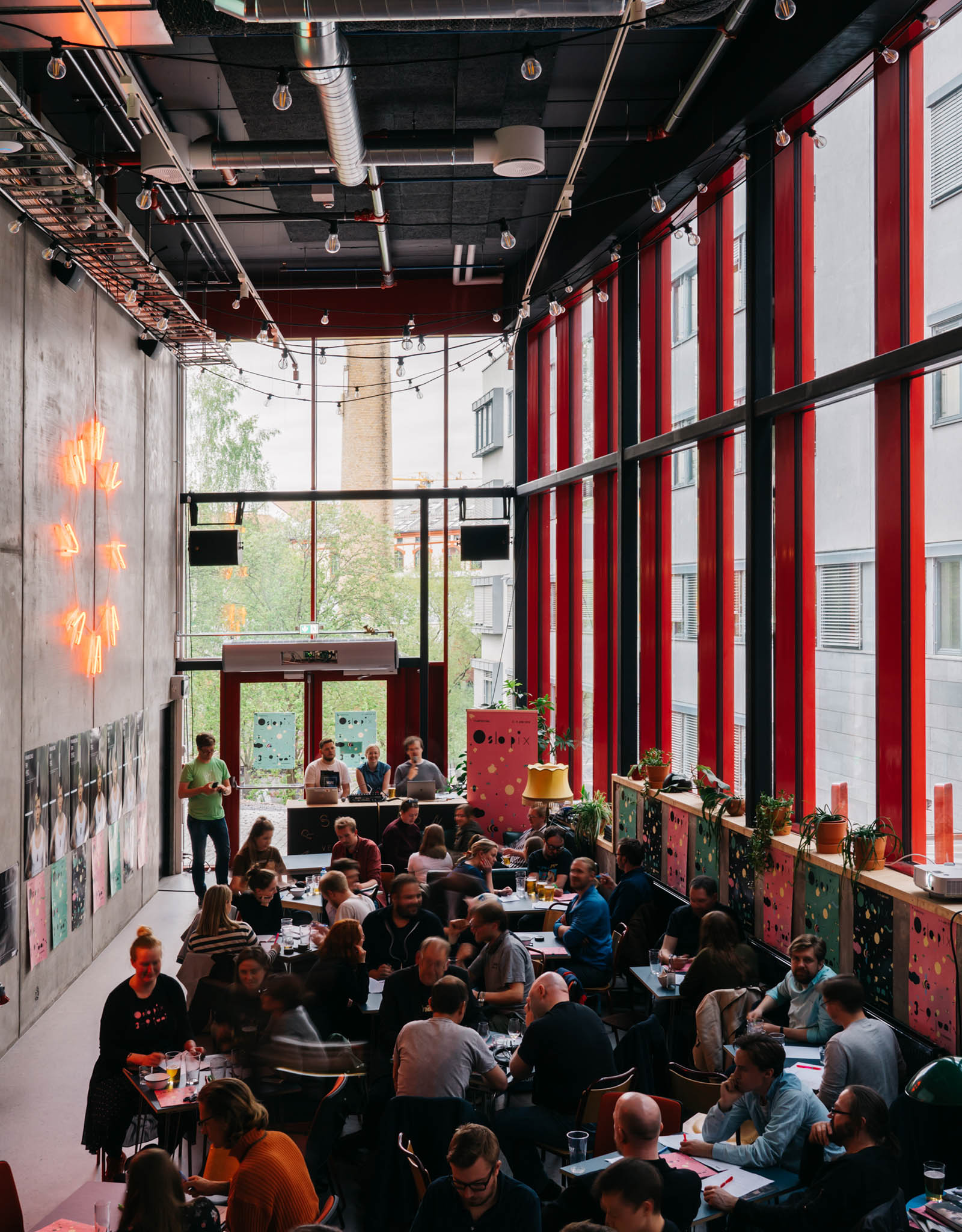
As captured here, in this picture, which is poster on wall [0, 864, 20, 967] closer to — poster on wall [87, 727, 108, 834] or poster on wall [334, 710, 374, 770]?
poster on wall [87, 727, 108, 834]

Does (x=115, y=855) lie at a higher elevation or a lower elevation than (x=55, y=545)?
lower

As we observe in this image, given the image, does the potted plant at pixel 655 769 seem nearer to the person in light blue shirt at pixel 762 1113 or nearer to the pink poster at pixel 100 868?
the person in light blue shirt at pixel 762 1113

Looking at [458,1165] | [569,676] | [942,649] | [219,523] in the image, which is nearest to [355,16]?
[942,649]

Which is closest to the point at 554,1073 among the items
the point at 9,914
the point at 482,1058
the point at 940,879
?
the point at 482,1058

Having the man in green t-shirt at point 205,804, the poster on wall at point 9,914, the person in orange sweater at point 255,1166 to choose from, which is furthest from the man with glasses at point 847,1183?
the man in green t-shirt at point 205,804

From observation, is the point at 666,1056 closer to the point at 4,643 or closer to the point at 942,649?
the point at 942,649

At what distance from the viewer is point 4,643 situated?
7.17 m

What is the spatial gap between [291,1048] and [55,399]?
567 centimetres

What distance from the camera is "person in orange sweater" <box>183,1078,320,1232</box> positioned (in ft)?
11.9

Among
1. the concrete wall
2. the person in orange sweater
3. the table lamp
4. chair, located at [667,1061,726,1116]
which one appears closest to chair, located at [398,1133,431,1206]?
the person in orange sweater

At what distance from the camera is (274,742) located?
1336cm

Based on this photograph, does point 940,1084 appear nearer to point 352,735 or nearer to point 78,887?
point 78,887

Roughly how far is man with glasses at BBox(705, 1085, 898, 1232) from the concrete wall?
17.8 ft

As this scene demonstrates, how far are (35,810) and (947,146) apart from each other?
732 centimetres
